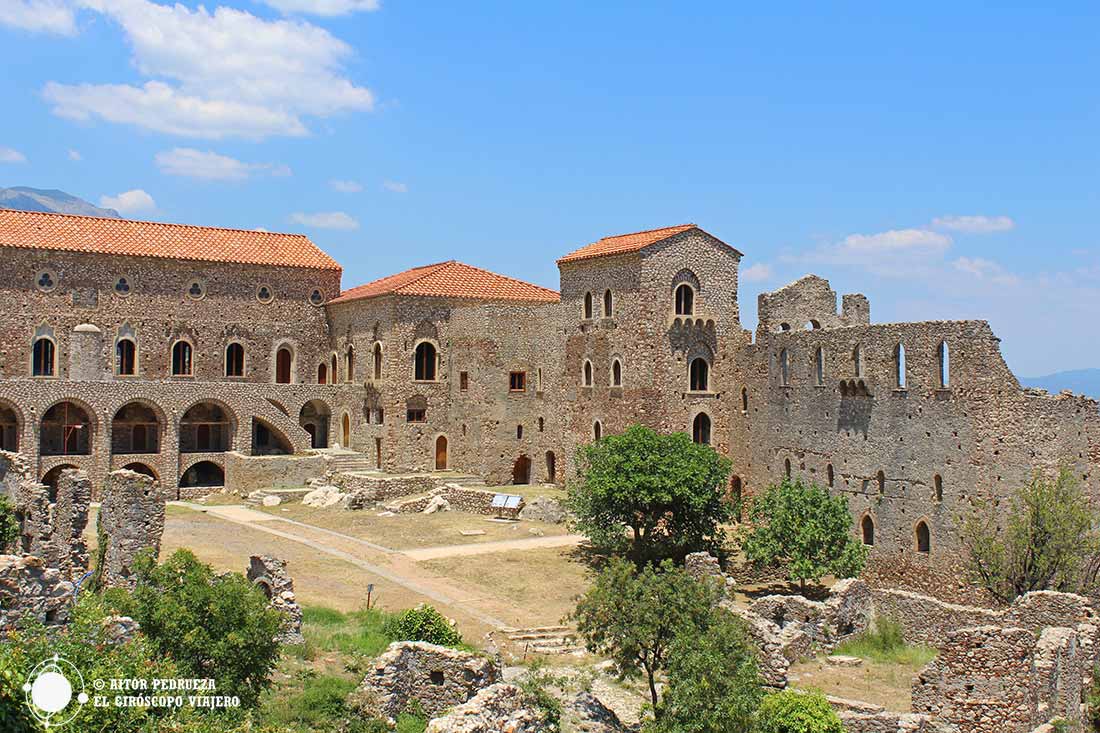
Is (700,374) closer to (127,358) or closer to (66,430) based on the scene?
(127,358)

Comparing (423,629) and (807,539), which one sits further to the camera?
(807,539)

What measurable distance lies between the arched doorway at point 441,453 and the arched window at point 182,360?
13233 millimetres

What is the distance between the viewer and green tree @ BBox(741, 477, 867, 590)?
32250 millimetres

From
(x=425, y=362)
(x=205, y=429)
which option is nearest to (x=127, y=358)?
(x=205, y=429)

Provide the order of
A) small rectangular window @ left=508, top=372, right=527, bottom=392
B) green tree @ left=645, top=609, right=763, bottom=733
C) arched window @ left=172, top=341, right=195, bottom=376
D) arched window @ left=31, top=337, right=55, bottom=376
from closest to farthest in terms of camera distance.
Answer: green tree @ left=645, top=609, right=763, bottom=733
arched window @ left=31, top=337, right=55, bottom=376
small rectangular window @ left=508, top=372, right=527, bottom=392
arched window @ left=172, top=341, right=195, bottom=376

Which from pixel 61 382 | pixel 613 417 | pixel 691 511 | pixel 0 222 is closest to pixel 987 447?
pixel 691 511

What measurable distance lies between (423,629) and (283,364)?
107 feet

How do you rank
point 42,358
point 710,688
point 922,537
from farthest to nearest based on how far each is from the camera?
point 42,358 < point 922,537 < point 710,688

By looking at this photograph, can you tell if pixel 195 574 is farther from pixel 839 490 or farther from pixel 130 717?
pixel 839 490

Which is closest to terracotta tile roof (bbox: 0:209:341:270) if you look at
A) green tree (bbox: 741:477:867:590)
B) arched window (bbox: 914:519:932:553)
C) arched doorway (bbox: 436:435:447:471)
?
arched doorway (bbox: 436:435:447:471)

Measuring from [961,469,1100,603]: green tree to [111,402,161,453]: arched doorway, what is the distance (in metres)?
36.1

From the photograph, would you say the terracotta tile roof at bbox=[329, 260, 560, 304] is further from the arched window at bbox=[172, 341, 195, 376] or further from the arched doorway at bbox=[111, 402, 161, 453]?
the arched doorway at bbox=[111, 402, 161, 453]

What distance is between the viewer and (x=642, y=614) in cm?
2156

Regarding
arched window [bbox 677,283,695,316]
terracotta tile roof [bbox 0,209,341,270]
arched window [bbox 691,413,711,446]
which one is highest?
terracotta tile roof [bbox 0,209,341,270]
